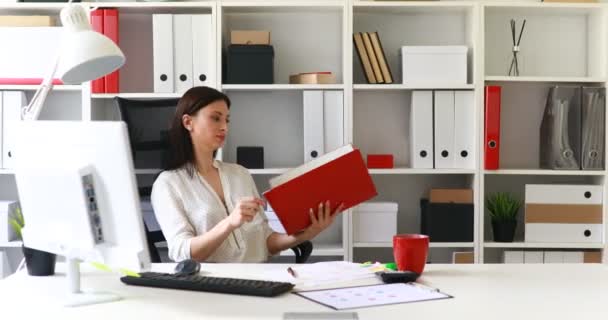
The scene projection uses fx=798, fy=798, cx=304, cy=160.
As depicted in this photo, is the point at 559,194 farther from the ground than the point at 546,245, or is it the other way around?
the point at 559,194

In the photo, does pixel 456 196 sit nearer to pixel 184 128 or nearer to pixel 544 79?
pixel 544 79

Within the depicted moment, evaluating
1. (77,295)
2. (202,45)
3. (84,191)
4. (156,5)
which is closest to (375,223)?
(202,45)

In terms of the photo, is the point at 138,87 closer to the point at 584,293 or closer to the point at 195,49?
the point at 195,49

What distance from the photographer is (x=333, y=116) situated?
12.2 feet

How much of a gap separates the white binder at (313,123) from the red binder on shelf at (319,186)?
1.02 meters

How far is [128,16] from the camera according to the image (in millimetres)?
3979

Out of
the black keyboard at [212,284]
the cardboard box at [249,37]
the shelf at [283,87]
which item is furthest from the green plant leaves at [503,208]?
the black keyboard at [212,284]

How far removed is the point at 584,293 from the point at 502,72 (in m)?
2.29

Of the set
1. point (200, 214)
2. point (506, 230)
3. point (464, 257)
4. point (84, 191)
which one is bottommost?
point (464, 257)

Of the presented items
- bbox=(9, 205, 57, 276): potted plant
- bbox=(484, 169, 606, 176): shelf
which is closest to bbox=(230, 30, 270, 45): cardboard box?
bbox=(484, 169, 606, 176): shelf

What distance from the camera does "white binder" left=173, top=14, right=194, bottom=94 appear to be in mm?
3682

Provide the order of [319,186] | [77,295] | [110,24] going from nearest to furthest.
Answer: [77,295] < [319,186] < [110,24]

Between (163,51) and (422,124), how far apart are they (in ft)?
4.10

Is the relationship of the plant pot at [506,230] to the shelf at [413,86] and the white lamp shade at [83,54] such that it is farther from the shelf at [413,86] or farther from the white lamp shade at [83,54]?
the white lamp shade at [83,54]
